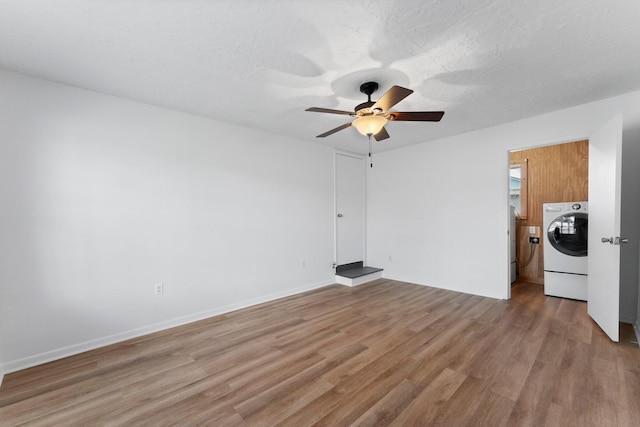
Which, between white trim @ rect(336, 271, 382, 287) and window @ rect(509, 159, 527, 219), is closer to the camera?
white trim @ rect(336, 271, 382, 287)

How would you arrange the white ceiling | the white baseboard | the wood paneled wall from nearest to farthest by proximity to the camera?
the white ceiling, the white baseboard, the wood paneled wall

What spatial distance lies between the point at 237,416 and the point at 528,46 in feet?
10.1

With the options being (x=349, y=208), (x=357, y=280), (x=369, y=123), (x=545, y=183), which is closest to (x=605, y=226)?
(x=545, y=183)

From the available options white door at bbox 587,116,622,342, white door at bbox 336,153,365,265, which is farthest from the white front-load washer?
white door at bbox 336,153,365,265

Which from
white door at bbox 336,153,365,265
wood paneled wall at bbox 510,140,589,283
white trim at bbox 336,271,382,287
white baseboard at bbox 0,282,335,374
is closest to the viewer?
white baseboard at bbox 0,282,335,374

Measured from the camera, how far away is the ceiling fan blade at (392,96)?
1778 mm

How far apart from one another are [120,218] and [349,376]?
2.52 meters

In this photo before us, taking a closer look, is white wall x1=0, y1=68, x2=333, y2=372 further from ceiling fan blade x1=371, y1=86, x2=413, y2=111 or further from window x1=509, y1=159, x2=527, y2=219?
window x1=509, y1=159, x2=527, y2=219

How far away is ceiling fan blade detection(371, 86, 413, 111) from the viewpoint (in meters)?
1.78

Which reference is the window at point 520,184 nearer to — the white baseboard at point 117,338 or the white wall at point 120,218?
the white wall at point 120,218

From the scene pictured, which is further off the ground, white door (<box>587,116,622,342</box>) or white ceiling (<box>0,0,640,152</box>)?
white ceiling (<box>0,0,640,152</box>)

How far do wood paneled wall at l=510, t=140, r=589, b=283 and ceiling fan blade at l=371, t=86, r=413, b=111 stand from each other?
378 centimetres

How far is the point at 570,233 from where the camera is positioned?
3559mm

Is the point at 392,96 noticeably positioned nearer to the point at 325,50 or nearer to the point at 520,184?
the point at 325,50
